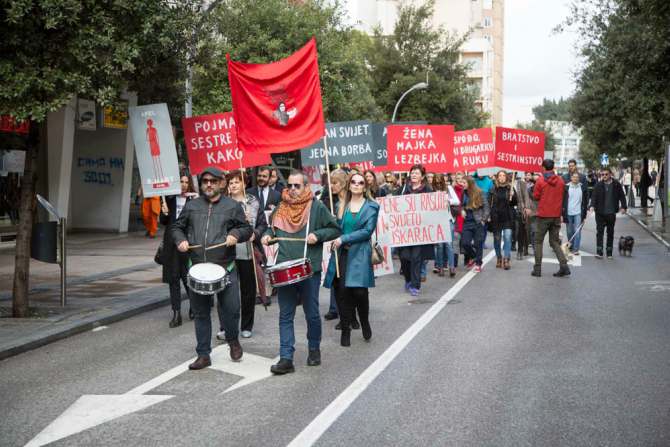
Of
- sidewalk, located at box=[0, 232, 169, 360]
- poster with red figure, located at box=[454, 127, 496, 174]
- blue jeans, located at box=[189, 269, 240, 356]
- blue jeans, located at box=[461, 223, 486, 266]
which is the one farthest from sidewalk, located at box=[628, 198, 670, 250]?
blue jeans, located at box=[189, 269, 240, 356]

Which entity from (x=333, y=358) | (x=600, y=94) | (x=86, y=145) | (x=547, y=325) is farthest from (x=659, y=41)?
(x=600, y=94)

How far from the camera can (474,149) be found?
64.2 feet

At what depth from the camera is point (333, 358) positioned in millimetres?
8055

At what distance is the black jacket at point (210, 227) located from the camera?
7734 millimetres

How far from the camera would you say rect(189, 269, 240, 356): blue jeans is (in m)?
7.73

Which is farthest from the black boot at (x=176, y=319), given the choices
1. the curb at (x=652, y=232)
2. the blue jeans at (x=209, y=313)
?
the curb at (x=652, y=232)

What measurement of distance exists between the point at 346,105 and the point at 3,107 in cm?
2573

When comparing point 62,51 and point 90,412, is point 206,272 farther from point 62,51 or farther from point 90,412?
point 62,51

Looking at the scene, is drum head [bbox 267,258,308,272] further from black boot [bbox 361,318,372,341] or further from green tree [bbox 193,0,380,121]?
green tree [bbox 193,0,380,121]

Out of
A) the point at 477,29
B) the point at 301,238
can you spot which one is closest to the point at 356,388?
the point at 301,238

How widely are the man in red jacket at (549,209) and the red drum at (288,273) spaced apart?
332 inches

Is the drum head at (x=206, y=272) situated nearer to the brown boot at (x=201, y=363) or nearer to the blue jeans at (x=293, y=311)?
the blue jeans at (x=293, y=311)

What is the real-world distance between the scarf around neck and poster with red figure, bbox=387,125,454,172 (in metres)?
9.67

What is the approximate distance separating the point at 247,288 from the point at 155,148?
3.20 metres
